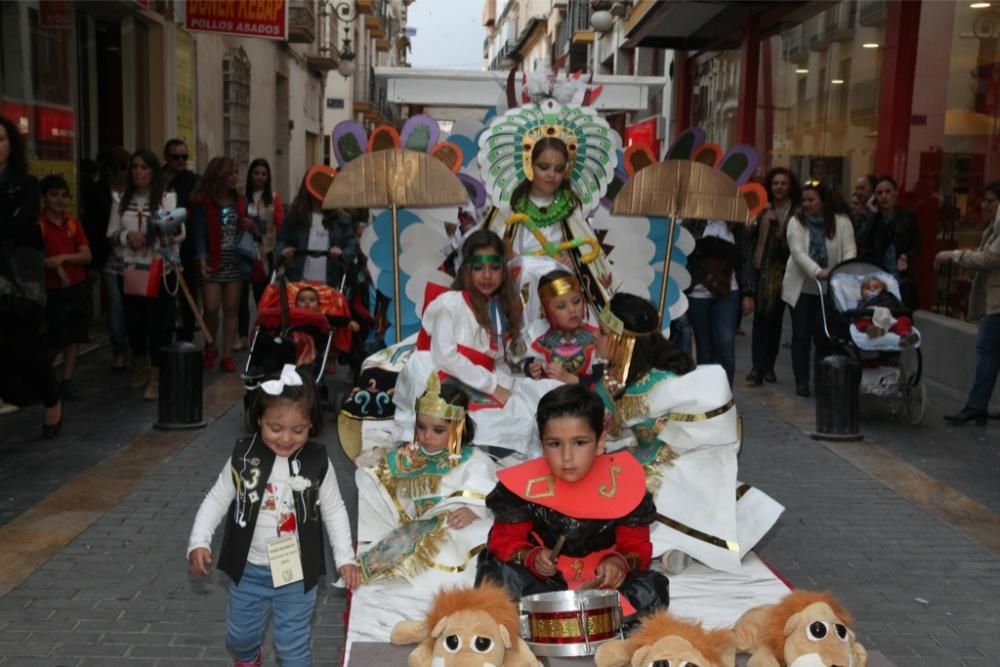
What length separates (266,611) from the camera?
391 cm

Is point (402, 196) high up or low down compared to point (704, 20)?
down

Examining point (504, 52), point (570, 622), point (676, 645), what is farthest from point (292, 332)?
point (504, 52)

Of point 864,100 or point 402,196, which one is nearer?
point 402,196

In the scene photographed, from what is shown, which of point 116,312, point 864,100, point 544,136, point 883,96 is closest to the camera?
point 544,136

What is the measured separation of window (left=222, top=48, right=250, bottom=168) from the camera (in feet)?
60.8

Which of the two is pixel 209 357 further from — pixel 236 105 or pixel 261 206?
pixel 236 105

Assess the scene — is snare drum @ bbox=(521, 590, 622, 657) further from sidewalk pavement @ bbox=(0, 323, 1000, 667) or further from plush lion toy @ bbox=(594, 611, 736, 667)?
sidewalk pavement @ bbox=(0, 323, 1000, 667)

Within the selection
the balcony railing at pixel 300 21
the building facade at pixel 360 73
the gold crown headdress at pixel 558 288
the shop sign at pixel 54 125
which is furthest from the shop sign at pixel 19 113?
the building facade at pixel 360 73

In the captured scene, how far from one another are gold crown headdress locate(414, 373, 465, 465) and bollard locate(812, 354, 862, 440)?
3.81 m

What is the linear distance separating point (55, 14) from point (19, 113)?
150cm

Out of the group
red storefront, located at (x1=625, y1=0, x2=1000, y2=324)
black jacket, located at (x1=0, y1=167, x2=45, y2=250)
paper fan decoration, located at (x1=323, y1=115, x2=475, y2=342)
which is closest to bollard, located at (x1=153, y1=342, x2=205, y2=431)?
black jacket, located at (x1=0, y1=167, x2=45, y2=250)

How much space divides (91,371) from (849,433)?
6.38 meters

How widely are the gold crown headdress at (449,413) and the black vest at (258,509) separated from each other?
147 centimetres

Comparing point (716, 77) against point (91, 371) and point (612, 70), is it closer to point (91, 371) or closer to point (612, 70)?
point (612, 70)
